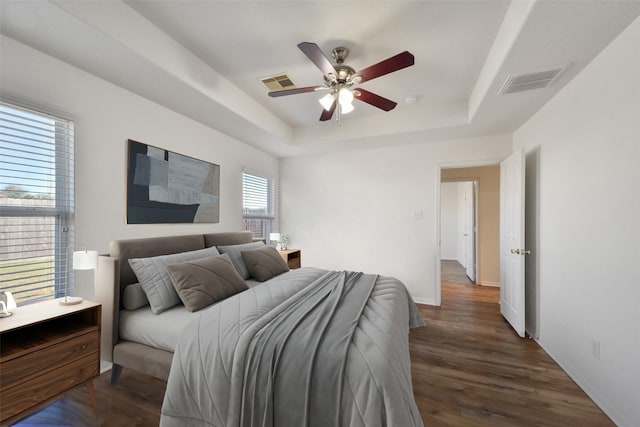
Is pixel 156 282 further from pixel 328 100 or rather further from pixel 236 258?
pixel 328 100

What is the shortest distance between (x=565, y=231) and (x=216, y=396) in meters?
2.95

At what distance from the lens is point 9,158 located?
1.76 metres

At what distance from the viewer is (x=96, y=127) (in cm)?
221

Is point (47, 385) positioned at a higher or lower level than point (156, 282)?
lower

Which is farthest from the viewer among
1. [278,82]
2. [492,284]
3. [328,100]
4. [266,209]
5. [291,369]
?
[492,284]

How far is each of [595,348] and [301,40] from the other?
10.6ft

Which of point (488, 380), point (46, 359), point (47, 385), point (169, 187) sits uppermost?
point (169, 187)

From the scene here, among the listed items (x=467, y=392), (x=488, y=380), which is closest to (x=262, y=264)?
(x=467, y=392)

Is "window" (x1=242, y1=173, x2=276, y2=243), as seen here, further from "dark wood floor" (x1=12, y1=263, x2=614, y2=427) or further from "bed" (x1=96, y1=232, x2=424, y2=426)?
"dark wood floor" (x1=12, y1=263, x2=614, y2=427)

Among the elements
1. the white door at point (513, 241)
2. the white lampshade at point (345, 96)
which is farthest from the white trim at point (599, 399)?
the white lampshade at point (345, 96)

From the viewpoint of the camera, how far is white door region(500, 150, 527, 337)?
2.90 metres

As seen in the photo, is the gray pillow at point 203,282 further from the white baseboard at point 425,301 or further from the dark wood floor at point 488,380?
the white baseboard at point 425,301

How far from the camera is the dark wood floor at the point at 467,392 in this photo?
171cm

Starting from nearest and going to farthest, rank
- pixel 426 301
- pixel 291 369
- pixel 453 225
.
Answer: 1. pixel 291 369
2. pixel 426 301
3. pixel 453 225
